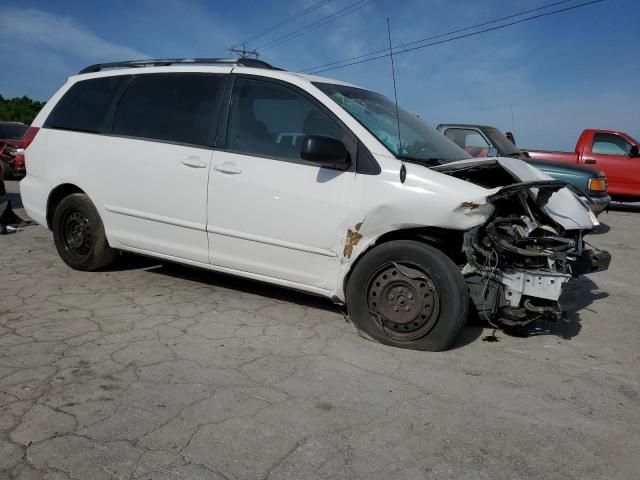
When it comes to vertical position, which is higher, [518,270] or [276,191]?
[276,191]

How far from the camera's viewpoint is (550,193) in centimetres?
391

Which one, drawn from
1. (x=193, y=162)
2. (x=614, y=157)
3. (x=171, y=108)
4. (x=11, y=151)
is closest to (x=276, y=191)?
(x=193, y=162)

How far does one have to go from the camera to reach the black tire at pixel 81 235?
16.0ft

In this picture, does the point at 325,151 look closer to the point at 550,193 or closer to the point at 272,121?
the point at 272,121

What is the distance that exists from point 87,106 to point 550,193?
391cm

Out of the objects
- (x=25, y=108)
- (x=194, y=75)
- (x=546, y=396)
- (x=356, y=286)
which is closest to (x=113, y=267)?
(x=194, y=75)

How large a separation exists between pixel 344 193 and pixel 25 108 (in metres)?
44.5

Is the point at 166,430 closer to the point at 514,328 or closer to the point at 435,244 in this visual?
the point at 435,244

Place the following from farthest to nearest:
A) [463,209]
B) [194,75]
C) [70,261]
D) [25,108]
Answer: [25,108] → [70,261] → [194,75] → [463,209]

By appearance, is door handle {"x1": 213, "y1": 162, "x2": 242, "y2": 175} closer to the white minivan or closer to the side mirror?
the white minivan

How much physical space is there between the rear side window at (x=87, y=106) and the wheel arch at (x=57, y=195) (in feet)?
1.69

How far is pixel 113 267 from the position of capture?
5281mm

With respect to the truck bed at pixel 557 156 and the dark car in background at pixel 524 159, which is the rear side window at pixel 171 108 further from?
the truck bed at pixel 557 156

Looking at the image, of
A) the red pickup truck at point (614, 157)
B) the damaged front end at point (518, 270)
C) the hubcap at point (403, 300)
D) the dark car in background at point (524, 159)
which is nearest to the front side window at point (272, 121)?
the hubcap at point (403, 300)
